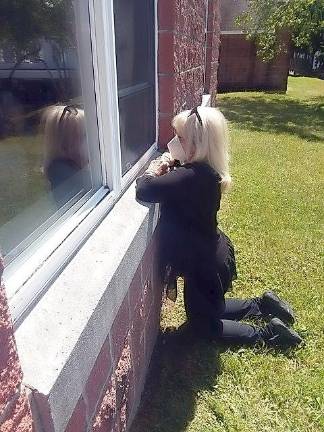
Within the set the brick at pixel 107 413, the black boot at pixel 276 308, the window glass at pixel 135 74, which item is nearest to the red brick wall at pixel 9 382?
the brick at pixel 107 413

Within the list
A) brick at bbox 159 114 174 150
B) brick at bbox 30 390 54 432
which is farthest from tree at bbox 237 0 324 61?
brick at bbox 30 390 54 432

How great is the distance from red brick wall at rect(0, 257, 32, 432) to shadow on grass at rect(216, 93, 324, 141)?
9.23 meters

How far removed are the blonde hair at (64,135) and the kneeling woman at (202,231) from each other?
0.38 m

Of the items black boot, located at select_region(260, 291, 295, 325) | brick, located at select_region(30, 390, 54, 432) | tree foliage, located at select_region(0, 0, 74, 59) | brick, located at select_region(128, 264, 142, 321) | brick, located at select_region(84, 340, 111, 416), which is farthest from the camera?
black boot, located at select_region(260, 291, 295, 325)

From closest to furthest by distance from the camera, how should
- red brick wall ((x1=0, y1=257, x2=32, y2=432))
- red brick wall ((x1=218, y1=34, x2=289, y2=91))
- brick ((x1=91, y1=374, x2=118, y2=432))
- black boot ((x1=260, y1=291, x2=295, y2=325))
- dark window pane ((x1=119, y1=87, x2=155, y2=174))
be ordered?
red brick wall ((x1=0, y1=257, x2=32, y2=432)) → brick ((x1=91, y1=374, x2=118, y2=432)) → dark window pane ((x1=119, y1=87, x2=155, y2=174)) → black boot ((x1=260, y1=291, x2=295, y2=325)) → red brick wall ((x1=218, y1=34, x2=289, y2=91))

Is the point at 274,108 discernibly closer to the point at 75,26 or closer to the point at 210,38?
the point at 210,38

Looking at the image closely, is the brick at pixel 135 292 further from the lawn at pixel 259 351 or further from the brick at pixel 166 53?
the brick at pixel 166 53

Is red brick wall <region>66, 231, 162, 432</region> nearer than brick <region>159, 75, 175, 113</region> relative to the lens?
Yes

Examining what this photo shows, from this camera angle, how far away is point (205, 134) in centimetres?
209

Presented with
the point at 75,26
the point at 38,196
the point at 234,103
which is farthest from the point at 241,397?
the point at 234,103

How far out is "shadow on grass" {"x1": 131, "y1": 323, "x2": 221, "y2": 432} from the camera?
2143mm

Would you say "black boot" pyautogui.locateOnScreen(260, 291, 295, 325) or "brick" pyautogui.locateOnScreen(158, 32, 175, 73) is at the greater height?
"brick" pyautogui.locateOnScreen(158, 32, 175, 73)

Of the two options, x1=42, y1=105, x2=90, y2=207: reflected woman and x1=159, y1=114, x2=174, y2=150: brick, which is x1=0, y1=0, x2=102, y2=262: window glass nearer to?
x1=42, y1=105, x2=90, y2=207: reflected woman

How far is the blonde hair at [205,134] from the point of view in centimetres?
208
